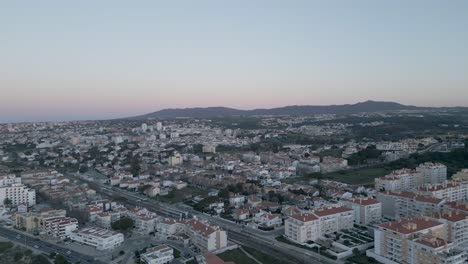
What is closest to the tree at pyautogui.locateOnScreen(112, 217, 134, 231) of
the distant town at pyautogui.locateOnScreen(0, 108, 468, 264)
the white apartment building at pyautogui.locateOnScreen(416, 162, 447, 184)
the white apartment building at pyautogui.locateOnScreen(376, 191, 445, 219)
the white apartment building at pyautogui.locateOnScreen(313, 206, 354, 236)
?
the distant town at pyautogui.locateOnScreen(0, 108, 468, 264)

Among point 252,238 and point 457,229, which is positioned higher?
point 457,229

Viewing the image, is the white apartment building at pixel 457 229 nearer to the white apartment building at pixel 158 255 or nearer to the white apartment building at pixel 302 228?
the white apartment building at pixel 302 228

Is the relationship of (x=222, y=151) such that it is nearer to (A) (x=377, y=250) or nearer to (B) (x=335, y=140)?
(B) (x=335, y=140)

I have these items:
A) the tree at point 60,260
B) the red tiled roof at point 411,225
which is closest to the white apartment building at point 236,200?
the red tiled roof at point 411,225

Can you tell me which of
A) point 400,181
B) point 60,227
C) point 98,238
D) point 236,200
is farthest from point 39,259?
point 400,181

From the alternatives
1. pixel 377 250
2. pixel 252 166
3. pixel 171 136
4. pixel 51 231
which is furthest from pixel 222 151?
pixel 377 250

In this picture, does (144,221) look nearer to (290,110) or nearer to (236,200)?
(236,200)
